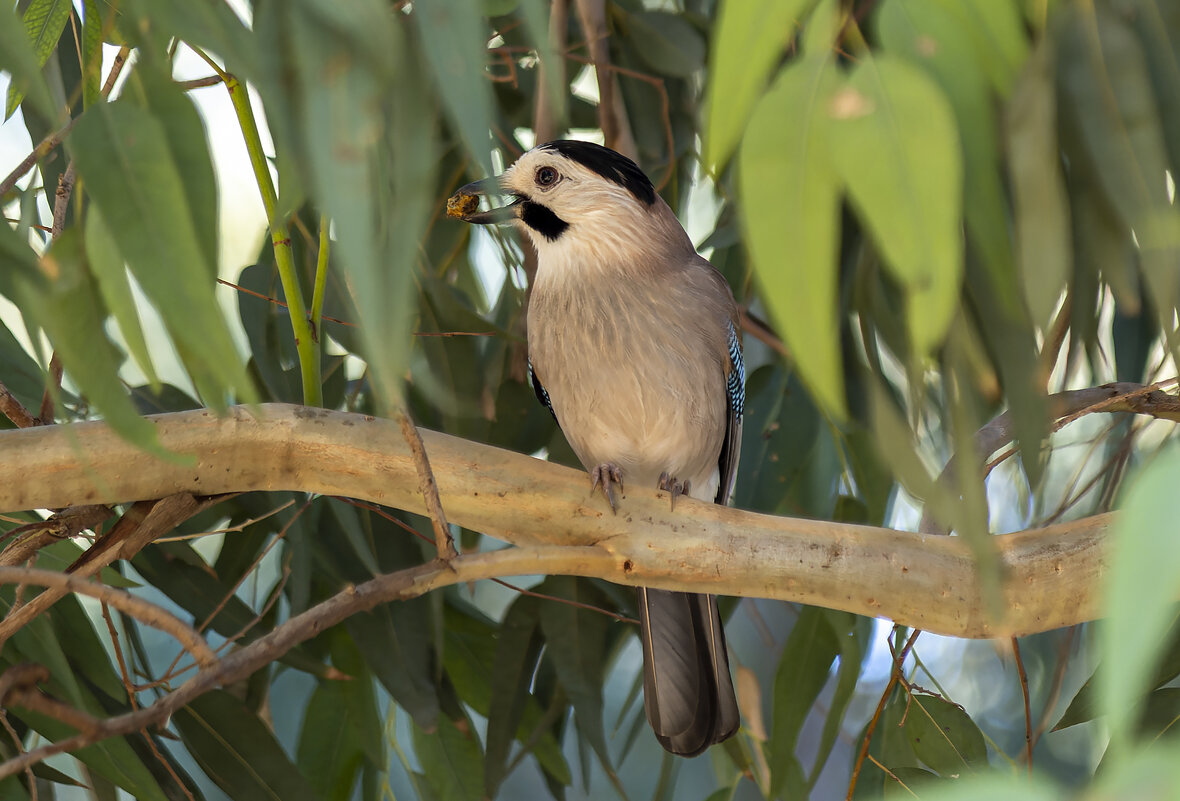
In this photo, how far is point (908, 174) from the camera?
791 mm

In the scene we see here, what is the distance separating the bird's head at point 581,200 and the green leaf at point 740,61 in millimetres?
1596

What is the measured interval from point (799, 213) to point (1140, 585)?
354mm

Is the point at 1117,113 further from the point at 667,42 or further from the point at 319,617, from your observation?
the point at 667,42

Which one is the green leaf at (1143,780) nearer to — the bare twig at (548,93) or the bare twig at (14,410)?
the bare twig at (14,410)

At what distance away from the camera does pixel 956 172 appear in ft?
2.59

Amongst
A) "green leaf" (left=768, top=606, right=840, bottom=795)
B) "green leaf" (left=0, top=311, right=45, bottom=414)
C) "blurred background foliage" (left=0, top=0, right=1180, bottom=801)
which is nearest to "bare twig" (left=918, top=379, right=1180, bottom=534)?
"blurred background foliage" (left=0, top=0, right=1180, bottom=801)

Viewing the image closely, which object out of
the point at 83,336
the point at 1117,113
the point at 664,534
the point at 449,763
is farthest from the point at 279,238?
the point at 449,763

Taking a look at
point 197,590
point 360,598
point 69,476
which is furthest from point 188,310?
point 197,590

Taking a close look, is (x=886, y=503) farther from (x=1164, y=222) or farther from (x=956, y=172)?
(x=956, y=172)

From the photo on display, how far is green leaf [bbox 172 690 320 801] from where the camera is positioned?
1965 mm

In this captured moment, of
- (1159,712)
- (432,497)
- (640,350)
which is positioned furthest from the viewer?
(640,350)

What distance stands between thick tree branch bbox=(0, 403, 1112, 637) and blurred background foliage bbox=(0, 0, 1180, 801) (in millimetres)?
121

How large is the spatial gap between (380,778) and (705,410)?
107 cm


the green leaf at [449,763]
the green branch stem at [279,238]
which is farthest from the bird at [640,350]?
the green branch stem at [279,238]
